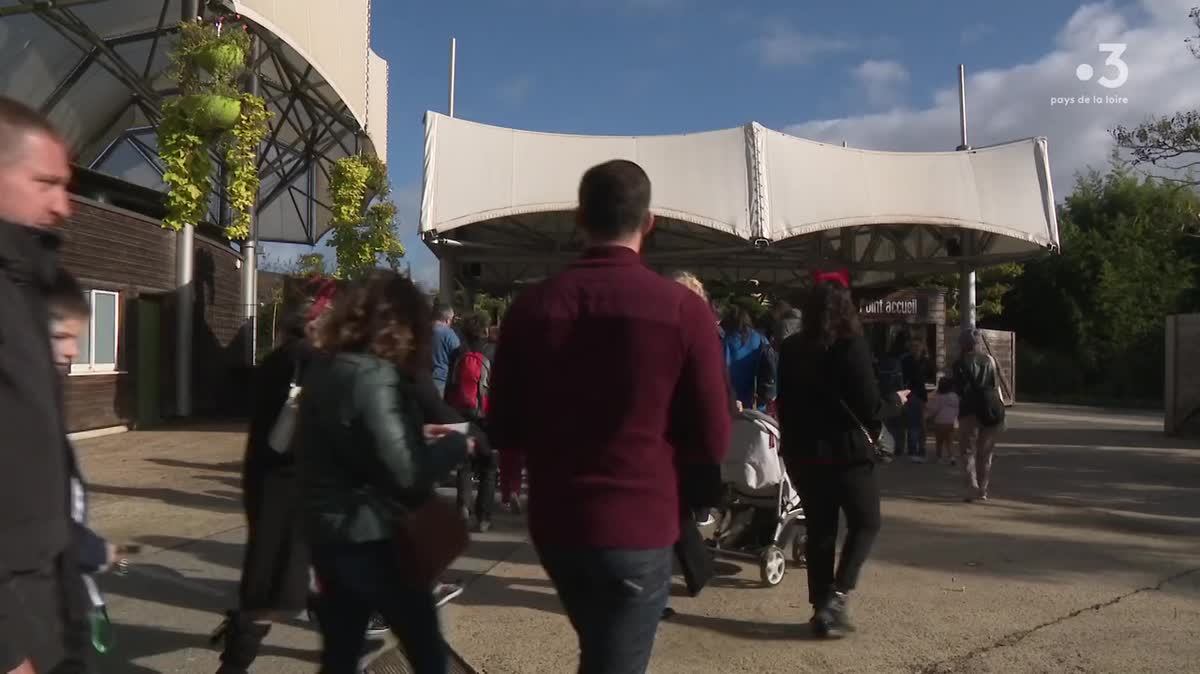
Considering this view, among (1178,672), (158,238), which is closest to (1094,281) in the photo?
(158,238)

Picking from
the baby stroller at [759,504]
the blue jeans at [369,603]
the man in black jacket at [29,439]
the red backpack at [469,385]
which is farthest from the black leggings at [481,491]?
the man in black jacket at [29,439]

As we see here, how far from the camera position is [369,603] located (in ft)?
9.96

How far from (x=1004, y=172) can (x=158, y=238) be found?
44.5 ft

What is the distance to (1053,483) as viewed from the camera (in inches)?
409

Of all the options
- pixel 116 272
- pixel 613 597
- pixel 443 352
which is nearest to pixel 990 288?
pixel 116 272

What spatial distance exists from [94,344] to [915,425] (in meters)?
11.6

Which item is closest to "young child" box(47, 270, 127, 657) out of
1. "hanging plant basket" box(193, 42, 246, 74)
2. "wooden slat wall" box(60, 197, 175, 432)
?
"hanging plant basket" box(193, 42, 246, 74)

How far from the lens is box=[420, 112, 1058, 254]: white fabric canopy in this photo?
46.6ft

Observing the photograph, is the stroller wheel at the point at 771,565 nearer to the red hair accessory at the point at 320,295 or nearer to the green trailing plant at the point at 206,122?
the red hair accessory at the point at 320,295

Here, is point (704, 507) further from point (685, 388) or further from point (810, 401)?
point (810, 401)

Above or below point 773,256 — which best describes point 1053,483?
below

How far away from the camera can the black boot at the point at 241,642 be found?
3.98 metres

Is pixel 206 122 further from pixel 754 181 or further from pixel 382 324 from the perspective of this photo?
pixel 382 324

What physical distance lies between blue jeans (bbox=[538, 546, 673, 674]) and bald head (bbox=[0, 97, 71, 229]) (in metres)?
1.41
